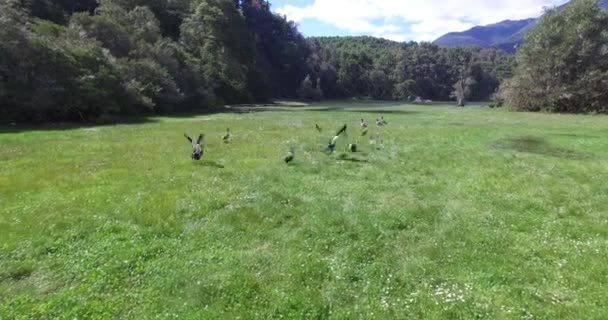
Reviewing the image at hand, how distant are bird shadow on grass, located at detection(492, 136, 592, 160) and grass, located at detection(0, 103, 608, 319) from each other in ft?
8.78

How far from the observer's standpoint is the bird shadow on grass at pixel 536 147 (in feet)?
79.2

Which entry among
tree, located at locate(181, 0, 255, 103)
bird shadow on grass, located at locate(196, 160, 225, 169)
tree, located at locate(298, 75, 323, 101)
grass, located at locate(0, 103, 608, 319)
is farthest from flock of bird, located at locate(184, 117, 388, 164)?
tree, located at locate(298, 75, 323, 101)

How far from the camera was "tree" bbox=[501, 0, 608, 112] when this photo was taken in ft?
186

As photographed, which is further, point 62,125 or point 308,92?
point 308,92

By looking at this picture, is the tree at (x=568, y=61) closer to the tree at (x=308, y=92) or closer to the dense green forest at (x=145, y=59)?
the dense green forest at (x=145, y=59)

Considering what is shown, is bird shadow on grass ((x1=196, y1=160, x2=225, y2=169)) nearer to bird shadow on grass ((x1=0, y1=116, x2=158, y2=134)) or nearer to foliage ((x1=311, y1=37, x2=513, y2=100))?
bird shadow on grass ((x1=0, y1=116, x2=158, y2=134))

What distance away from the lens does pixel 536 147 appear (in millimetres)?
27141

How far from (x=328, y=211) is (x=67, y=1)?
71447mm

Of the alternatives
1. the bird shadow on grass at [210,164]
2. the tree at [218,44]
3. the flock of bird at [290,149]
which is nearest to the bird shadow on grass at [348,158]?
the flock of bird at [290,149]

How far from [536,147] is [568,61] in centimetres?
4037

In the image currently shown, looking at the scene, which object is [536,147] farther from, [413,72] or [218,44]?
[413,72]

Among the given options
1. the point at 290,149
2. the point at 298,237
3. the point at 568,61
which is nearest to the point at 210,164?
the point at 290,149

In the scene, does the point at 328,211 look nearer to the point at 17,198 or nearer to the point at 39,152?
the point at 17,198

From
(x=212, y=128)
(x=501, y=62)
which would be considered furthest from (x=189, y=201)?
(x=501, y=62)
